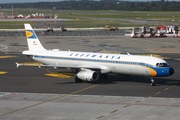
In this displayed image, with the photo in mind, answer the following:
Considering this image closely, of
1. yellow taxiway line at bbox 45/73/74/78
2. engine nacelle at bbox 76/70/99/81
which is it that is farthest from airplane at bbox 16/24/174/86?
yellow taxiway line at bbox 45/73/74/78

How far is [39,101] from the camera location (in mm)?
46375

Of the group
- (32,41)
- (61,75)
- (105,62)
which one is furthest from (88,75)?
(32,41)

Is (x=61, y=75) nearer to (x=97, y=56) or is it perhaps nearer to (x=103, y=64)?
(x=97, y=56)

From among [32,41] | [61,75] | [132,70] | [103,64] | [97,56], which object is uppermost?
[32,41]

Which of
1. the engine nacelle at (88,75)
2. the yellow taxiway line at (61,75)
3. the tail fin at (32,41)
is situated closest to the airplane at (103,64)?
the engine nacelle at (88,75)

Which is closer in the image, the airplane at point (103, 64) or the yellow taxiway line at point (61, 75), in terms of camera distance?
the airplane at point (103, 64)

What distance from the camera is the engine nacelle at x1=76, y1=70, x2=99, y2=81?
55875mm

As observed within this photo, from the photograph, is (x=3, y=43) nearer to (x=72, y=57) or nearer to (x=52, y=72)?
(x=52, y=72)

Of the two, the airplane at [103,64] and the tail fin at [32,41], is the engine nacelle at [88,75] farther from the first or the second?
the tail fin at [32,41]

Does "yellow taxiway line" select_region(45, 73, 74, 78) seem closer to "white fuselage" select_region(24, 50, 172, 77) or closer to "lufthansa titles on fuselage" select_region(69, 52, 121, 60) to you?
"white fuselage" select_region(24, 50, 172, 77)

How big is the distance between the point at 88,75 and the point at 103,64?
3.06m

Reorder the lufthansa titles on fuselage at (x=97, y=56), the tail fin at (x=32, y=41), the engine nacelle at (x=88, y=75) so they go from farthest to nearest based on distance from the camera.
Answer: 1. the tail fin at (x=32, y=41)
2. the lufthansa titles on fuselage at (x=97, y=56)
3. the engine nacelle at (x=88, y=75)

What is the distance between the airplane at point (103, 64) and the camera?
179ft

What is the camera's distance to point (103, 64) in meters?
58.0
